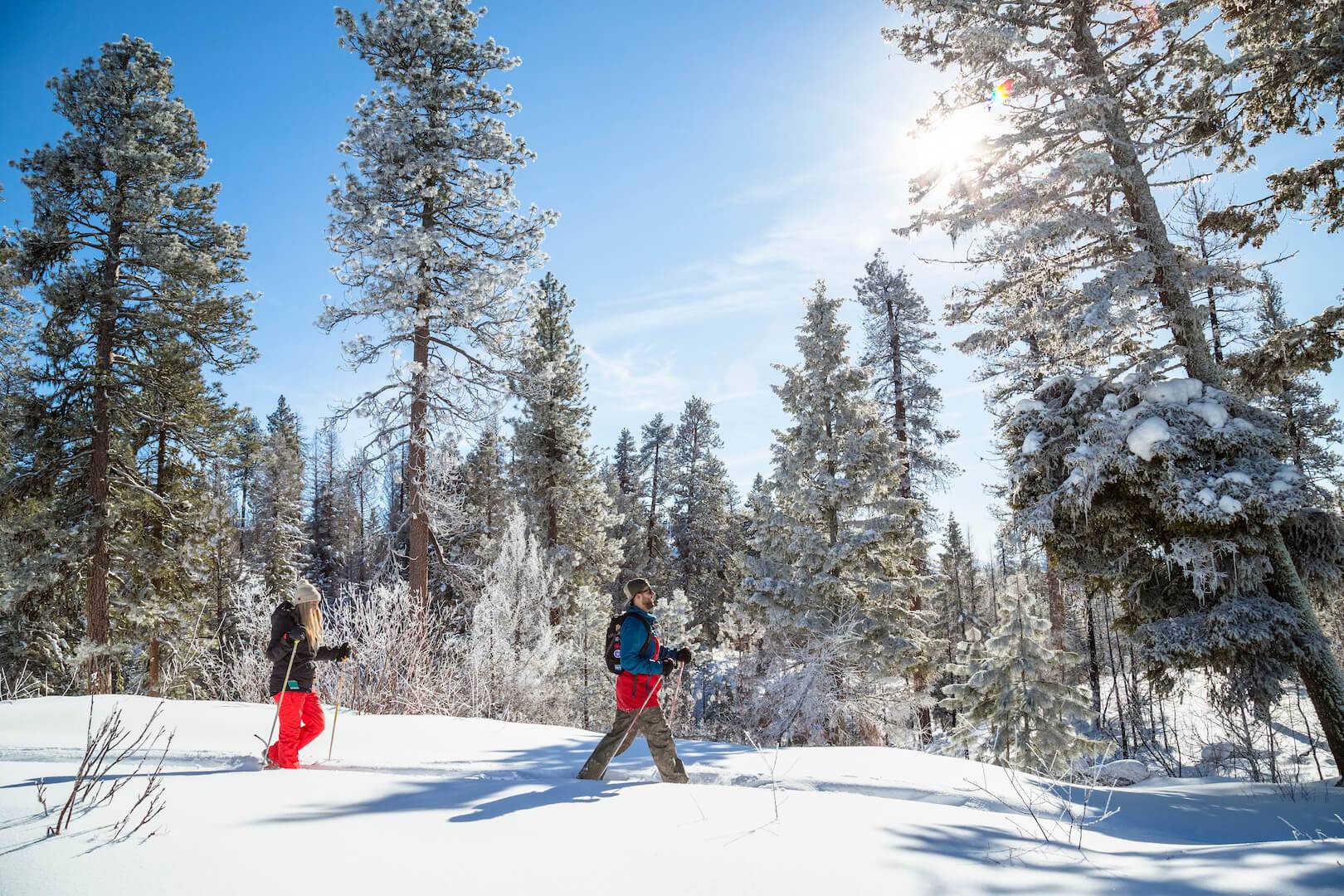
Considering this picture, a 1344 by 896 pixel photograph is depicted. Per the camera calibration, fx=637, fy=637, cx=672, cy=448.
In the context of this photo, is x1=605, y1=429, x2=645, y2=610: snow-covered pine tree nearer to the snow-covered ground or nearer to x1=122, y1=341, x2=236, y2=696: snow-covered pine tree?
x1=122, y1=341, x2=236, y2=696: snow-covered pine tree

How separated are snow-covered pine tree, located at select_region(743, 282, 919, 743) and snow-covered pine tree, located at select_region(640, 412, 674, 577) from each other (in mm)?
18463

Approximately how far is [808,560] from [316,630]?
12.2 metres

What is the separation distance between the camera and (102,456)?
13039mm

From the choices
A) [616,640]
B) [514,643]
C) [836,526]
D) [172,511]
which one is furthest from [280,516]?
[616,640]

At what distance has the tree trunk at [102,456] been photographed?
41.2ft

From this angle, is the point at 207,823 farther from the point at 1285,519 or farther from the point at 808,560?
the point at 808,560

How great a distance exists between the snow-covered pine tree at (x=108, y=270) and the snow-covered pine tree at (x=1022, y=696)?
16648 millimetres

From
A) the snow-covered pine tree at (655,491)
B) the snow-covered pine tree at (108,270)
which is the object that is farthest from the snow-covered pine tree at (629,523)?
the snow-covered pine tree at (108,270)

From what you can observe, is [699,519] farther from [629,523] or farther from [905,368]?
[905,368]

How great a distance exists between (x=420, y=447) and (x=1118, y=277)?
40.9 feet

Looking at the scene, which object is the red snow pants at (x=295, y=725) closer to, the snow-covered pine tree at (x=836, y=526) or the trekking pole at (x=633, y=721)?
the trekking pole at (x=633, y=721)

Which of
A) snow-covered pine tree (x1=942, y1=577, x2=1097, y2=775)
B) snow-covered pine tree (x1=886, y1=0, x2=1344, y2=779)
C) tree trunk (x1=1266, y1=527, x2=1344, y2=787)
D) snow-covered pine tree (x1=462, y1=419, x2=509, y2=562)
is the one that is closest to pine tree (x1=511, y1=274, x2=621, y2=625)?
snow-covered pine tree (x1=462, y1=419, x2=509, y2=562)

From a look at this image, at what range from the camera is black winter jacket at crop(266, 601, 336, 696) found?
5.72 meters

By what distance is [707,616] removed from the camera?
115ft
